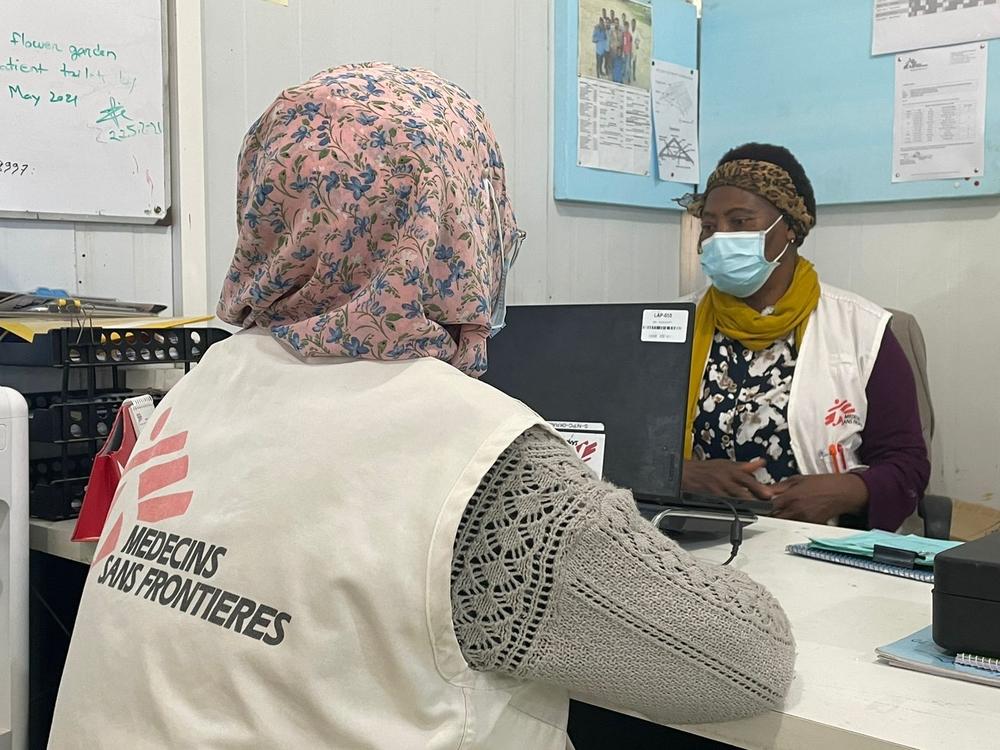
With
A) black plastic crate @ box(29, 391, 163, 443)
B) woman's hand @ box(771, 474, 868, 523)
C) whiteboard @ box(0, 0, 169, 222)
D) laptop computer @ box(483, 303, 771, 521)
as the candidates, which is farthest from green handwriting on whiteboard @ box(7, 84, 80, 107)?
woman's hand @ box(771, 474, 868, 523)

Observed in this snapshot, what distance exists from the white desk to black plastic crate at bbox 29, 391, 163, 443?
0.12 meters

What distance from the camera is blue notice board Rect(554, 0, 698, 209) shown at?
2697mm

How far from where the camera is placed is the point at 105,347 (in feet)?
5.18

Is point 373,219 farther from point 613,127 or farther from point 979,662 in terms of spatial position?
point 613,127

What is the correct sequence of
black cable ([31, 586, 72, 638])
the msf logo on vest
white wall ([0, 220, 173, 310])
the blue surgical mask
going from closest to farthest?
black cable ([31, 586, 72, 638]) < white wall ([0, 220, 173, 310]) < the msf logo on vest < the blue surgical mask

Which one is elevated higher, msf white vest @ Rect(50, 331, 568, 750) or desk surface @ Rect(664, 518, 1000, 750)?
msf white vest @ Rect(50, 331, 568, 750)

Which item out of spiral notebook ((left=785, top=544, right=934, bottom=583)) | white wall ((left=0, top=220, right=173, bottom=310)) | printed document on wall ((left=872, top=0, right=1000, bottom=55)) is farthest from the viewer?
printed document on wall ((left=872, top=0, right=1000, bottom=55))

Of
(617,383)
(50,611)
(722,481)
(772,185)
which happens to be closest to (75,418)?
(50,611)

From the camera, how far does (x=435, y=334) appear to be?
0.91 meters

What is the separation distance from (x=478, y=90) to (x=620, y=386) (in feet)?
4.19

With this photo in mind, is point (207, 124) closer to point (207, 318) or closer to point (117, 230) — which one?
point (117, 230)

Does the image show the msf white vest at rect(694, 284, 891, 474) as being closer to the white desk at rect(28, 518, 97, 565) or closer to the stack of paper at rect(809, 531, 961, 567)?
the stack of paper at rect(809, 531, 961, 567)

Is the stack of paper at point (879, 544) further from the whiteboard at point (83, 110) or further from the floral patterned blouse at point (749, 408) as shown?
the whiteboard at point (83, 110)

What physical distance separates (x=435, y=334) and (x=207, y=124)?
1.29m
